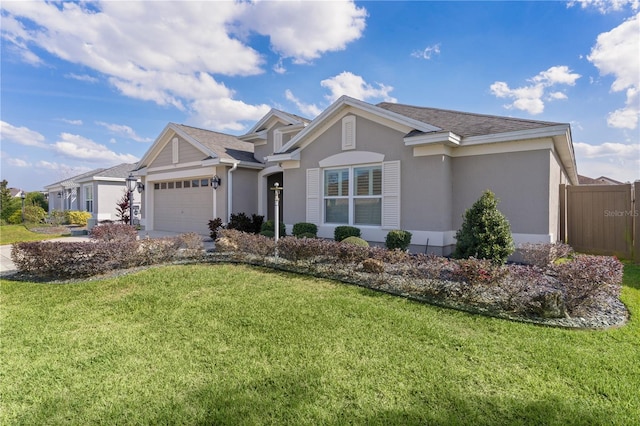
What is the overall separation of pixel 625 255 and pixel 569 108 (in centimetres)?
565

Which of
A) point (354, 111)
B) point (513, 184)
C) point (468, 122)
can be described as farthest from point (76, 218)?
point (513, 184)

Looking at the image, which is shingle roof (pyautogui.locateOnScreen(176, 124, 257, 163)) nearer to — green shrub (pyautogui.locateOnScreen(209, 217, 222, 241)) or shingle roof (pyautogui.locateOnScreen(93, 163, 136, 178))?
green shrub (pyautogui.locateOnScreen(209, 217, 222, 241))

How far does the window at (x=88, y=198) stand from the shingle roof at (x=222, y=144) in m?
15.9

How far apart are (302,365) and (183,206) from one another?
15.9 m

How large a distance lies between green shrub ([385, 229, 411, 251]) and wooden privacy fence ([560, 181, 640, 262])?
5657 millimetres

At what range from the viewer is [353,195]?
432 inches

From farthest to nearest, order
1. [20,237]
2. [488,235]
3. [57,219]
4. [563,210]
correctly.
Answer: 1. [57,219]
2. [20,237]
3. [563,210]
4. [488,235]

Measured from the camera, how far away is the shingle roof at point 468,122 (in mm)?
9008

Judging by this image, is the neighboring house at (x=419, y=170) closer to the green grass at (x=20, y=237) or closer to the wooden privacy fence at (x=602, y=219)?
the wooden privacy fence at (x=602, y=219)

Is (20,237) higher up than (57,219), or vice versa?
(57,219)

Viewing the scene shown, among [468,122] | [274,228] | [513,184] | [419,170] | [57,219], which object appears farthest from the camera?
[57,219]

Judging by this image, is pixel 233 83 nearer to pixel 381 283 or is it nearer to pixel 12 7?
pixel 12 7

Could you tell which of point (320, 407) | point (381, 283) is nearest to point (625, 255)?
point (381, 283)

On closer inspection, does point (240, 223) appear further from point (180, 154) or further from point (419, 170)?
point (419, 170)
